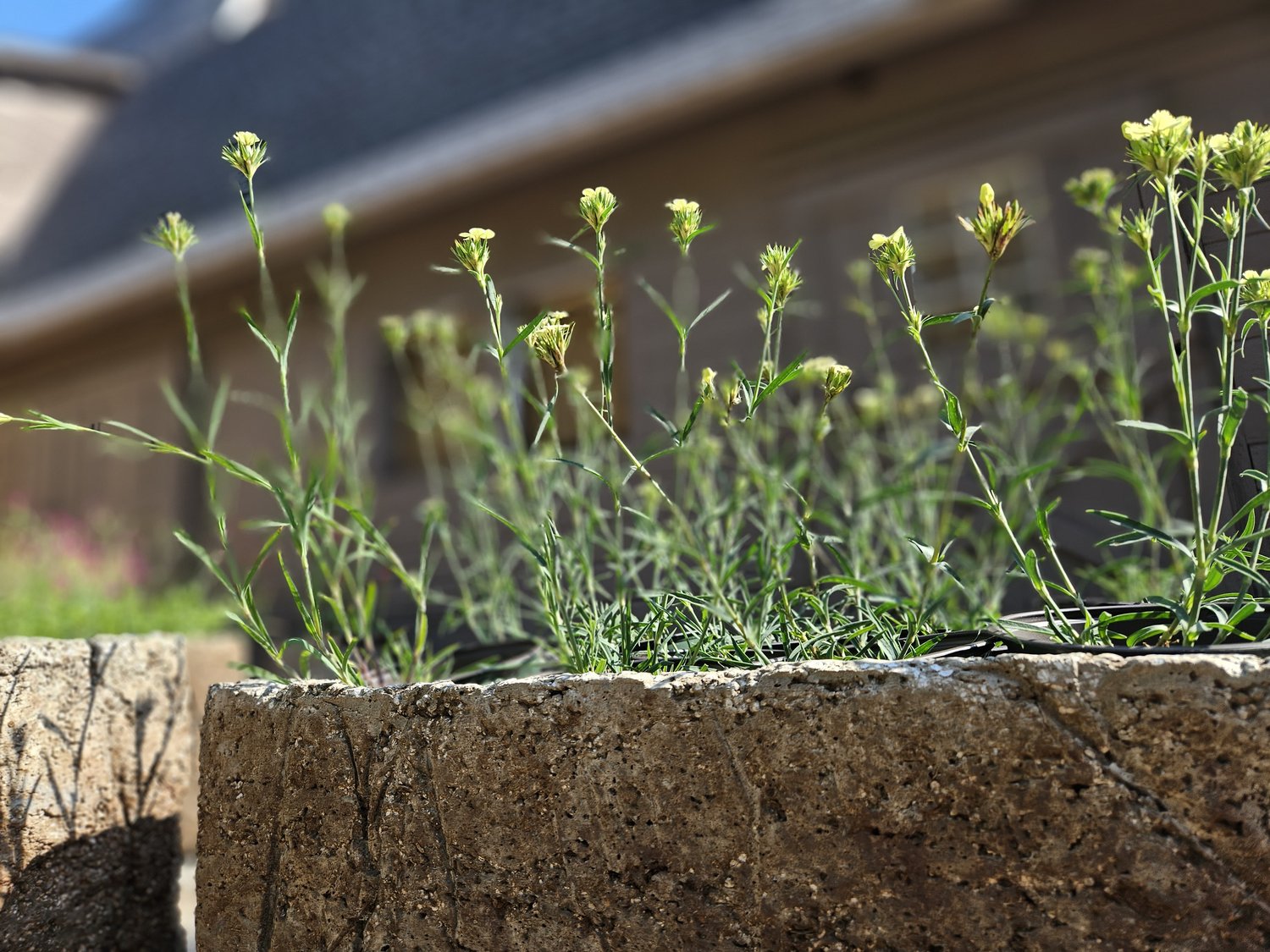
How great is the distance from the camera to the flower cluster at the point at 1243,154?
107 centimetres

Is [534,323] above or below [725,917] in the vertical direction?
above

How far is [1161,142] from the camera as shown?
3.53ft

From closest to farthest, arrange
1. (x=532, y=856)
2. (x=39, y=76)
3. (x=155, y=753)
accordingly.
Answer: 1. (x=532, y=856)
2. (x=155, y=753)
3. (x=39, y=76)

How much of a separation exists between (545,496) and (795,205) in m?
3.69

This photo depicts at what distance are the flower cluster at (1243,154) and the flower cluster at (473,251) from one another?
31.9 inches

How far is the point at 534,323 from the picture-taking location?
1.20 m

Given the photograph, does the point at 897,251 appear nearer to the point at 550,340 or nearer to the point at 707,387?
the point at 707,387

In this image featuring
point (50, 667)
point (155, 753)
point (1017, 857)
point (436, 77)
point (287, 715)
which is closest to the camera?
point (1017, 857)

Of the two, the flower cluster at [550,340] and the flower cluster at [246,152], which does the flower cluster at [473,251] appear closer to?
the flower cluster at [550,340]

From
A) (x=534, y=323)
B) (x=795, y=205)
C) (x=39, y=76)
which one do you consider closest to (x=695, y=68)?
Answer: (x=795, y=205)

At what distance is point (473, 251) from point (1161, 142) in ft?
2.48

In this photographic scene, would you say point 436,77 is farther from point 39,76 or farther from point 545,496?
point 39,76

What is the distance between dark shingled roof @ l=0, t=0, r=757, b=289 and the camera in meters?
6.03

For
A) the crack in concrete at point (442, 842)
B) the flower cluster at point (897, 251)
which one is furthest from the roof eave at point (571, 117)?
the crack in concrete at point (442, 842)
